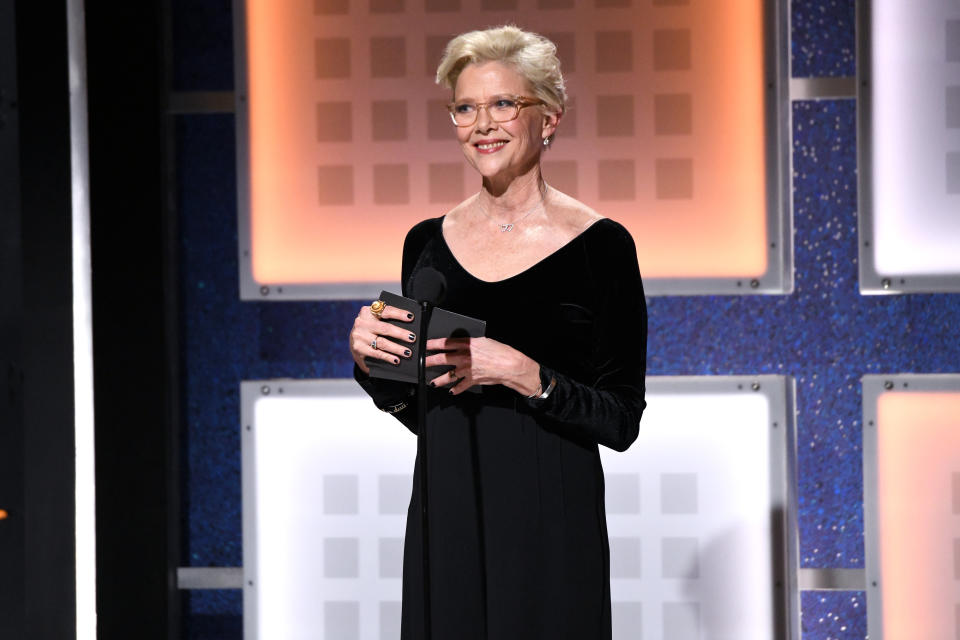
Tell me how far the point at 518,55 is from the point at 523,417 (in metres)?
0.56

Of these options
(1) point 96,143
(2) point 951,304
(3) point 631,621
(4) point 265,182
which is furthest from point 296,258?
(2) point 951,304

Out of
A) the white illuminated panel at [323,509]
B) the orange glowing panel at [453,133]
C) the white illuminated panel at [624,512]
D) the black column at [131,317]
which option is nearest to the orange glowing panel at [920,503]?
the white illuminated panel at [624,512]

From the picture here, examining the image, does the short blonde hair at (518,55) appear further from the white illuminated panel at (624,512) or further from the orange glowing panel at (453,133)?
the white illuminated panel at (624,512)

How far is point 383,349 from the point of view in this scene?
144cm

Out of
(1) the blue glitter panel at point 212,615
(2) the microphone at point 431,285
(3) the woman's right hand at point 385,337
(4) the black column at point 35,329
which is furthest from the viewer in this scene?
(1) the blue glitter panel at point 212,615

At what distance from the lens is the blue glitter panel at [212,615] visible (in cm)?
280

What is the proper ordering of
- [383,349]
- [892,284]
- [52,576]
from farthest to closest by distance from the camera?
[892,284]
[52,576]
[383,349]

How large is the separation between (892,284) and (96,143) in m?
2.05

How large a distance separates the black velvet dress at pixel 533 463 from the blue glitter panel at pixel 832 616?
4.18 ft

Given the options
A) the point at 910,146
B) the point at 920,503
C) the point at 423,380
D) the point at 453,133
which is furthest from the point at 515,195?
the point at 920,503

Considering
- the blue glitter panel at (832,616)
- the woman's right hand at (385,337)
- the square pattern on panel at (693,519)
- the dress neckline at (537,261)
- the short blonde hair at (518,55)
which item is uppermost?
the short blonde hair at (518,55)

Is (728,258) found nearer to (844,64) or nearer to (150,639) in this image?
(844,64)

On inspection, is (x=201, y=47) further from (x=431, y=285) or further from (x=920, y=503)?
(x=920, y=503)

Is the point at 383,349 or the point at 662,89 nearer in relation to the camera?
the point at 383,349
